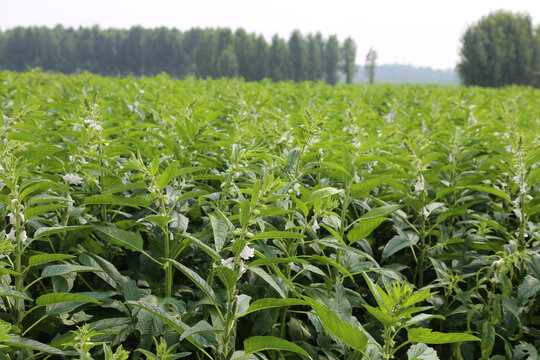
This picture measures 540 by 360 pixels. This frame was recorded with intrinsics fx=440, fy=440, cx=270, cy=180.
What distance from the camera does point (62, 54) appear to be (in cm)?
12462

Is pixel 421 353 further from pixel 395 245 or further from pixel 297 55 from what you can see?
pixel 297 55

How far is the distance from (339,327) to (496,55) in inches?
2359

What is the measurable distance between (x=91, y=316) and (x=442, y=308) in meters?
2.00

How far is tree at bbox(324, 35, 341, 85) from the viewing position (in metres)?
102

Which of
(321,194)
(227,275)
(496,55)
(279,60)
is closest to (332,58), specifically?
(279,60)

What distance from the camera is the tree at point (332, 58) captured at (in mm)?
101750

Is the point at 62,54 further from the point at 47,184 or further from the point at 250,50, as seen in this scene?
the point at 47,184

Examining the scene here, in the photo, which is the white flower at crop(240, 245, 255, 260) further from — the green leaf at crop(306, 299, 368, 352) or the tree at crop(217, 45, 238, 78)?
the tree at crop(217, 45, 238, 78)

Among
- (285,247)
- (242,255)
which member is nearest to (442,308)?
(285,247)

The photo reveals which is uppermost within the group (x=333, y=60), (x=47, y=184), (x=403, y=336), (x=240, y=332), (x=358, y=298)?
(x=333, y=60)

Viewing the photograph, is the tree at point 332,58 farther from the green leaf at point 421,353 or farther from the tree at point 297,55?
the green leaf at point 421,353

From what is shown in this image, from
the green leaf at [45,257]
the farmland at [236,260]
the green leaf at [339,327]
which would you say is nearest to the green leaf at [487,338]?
the farmland at [236,260]

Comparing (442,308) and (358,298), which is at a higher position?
(358,298)

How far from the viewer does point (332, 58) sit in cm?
10281
